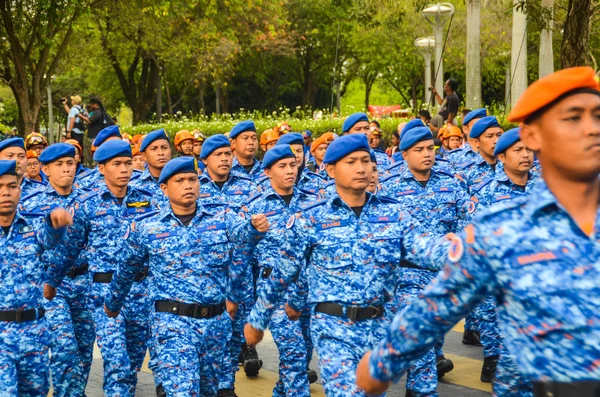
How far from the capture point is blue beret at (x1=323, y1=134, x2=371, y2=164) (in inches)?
254

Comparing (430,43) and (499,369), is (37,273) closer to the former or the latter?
(499,369)

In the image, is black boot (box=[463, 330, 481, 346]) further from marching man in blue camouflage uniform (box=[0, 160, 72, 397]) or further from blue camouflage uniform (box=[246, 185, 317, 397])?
marching man in blue camouflage uniform (box=[0, 160, 72, 397])

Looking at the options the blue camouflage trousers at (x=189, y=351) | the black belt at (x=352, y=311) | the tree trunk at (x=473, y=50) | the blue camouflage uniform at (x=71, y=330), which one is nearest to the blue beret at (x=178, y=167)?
the blue camouflage trousers at (x=189, y=351)

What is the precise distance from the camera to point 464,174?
11078mm

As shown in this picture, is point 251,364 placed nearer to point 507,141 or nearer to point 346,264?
point 507,141

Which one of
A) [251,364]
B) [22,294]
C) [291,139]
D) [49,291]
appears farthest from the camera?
[291,139]

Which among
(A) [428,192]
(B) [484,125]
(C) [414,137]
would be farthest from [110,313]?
(B) [484,125]

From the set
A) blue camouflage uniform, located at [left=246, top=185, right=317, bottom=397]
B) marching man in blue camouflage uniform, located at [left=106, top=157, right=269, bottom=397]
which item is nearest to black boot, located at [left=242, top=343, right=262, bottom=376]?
blue camouflage uniform, located at [left=246, top=185, right=317, bottom=397]

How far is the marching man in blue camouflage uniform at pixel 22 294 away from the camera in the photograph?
21.5 ft

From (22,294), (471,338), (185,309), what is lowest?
(471,338)

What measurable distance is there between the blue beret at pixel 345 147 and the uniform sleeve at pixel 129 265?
1.63 meters

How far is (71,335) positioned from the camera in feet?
27.5

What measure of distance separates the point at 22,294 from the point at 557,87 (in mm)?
4577

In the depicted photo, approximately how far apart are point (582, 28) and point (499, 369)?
340 inches
